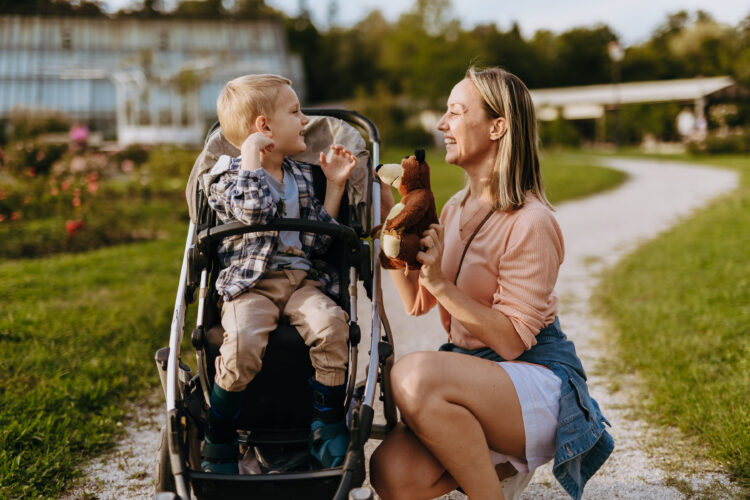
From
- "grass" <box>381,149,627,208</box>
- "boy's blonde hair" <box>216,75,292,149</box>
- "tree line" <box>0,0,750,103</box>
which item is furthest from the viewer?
"tree line" <box>0,0,750,103</box>

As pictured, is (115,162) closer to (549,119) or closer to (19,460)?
(19,460)

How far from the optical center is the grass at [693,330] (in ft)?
10.5

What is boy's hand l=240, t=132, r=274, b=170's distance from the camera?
2.28 meters

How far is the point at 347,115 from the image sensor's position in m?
3.02

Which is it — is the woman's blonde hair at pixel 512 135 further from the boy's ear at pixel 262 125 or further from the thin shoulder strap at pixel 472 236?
the boy's ear at pixel 262 125

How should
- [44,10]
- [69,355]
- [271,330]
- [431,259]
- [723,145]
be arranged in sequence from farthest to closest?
[44,10], [723,145], [69,355], [271,330], [431,259]

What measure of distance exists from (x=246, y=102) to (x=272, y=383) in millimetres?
997

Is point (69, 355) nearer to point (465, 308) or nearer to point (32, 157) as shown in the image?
point (465, 308)

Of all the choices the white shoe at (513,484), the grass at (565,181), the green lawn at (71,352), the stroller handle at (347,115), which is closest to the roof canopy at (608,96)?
the grass at (565,181)

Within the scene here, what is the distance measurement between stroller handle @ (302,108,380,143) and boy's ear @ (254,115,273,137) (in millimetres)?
372

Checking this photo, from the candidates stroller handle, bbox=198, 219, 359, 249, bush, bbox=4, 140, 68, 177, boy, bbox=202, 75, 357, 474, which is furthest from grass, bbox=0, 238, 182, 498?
bush, bbox=4, 140, 68, 177

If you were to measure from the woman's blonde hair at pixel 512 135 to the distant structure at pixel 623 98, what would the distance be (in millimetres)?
33934

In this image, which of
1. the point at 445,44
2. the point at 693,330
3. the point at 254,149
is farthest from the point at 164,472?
the point at 445,44

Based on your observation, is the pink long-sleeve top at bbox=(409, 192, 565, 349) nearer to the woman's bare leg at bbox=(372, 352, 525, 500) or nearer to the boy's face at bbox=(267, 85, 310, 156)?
the woman's bare leg at bbox=(372, 352, 525, 500)
